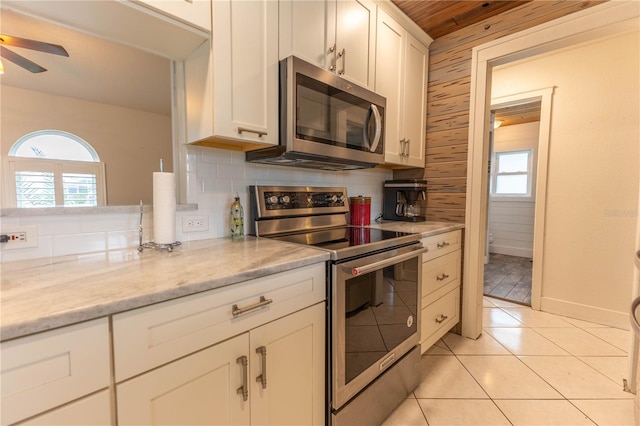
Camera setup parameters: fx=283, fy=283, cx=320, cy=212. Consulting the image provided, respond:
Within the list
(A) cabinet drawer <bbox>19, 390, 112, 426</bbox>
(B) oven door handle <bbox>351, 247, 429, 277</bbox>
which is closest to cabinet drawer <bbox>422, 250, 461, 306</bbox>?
(B) oven door handle <bbox>351, 247, 429, 277</bbox>

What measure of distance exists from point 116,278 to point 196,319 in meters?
0.26

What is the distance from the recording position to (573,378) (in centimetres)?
175

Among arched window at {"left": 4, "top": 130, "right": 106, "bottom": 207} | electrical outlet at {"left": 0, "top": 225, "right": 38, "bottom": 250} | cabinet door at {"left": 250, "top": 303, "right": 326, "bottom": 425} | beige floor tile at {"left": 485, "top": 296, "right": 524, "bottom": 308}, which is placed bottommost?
beige floor tile at {"left": 485, "top": 296, "right": 524, "bottom": 308}

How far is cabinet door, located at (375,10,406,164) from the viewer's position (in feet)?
6.29

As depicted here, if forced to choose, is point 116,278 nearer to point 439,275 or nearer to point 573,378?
point 439,275

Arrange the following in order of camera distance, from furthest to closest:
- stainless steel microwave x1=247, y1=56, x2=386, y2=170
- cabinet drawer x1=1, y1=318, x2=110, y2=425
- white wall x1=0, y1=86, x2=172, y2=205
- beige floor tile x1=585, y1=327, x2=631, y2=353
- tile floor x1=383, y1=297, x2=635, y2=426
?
white wall x1=0, y1=86, x2=172, y2=205
beige floor tile x1=585, y1=327, x2=631, y2=353
tile floor x1=383, y1=297, x2=635, y2=426
stainless steel microwave x1=247, y1=56, x2=386, y2=170
cabinet drawer x1=1, y1=318, x2=110, y2=425

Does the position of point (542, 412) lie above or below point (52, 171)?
below

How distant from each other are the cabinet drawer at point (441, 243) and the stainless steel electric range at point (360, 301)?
20 centimetres

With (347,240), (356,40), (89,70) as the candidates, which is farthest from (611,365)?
(89,70)

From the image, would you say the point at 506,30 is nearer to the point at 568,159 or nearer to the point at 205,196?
the point at 568,159

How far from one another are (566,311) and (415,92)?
2443 millimetres

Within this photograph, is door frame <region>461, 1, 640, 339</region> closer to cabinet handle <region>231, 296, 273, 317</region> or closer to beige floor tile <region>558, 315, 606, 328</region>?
beige floor tile <region>558, 315, 606, 328</region>

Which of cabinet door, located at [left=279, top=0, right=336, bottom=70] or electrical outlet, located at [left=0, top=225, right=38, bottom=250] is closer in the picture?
electrical outlet, located at [left=0, top=225, right=38, bottom=250]

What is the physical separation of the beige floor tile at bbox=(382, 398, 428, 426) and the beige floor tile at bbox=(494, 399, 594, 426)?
45cm
